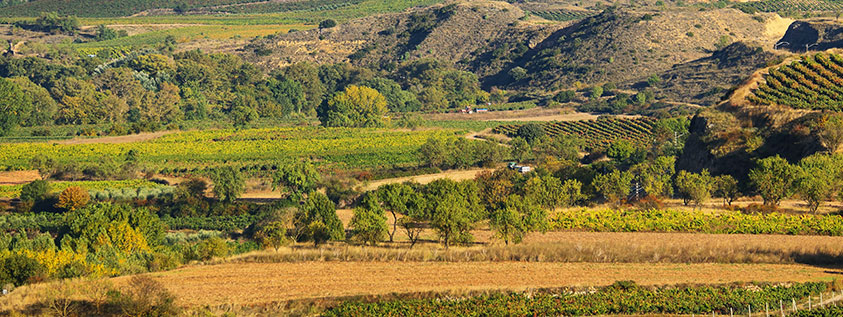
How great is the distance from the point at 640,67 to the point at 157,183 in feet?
363

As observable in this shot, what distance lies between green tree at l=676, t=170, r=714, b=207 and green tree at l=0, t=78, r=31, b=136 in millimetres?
106300

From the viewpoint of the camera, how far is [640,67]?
18338cm

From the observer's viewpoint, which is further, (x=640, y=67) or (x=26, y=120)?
(x=640, y=67)

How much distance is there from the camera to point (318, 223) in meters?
64.8

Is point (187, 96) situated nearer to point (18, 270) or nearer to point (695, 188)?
point (695, 188)

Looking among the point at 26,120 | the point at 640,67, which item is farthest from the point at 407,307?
the point at 640,67

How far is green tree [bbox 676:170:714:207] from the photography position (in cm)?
7244

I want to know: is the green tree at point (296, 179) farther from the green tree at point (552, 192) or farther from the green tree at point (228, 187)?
the green tree at point (552, 192)

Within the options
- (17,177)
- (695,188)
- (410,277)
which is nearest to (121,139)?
(17,177)

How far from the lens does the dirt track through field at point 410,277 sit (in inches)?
1859

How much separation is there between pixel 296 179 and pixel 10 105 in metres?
81.5

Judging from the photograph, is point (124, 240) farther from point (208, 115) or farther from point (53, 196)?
point (208, 115)

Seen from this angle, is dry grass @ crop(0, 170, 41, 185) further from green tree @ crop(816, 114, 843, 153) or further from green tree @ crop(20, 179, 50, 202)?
green tree @ crop(816, 114, 843, 153)

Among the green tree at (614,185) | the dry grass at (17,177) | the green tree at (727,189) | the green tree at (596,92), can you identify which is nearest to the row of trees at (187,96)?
the green tree at (596,92)
